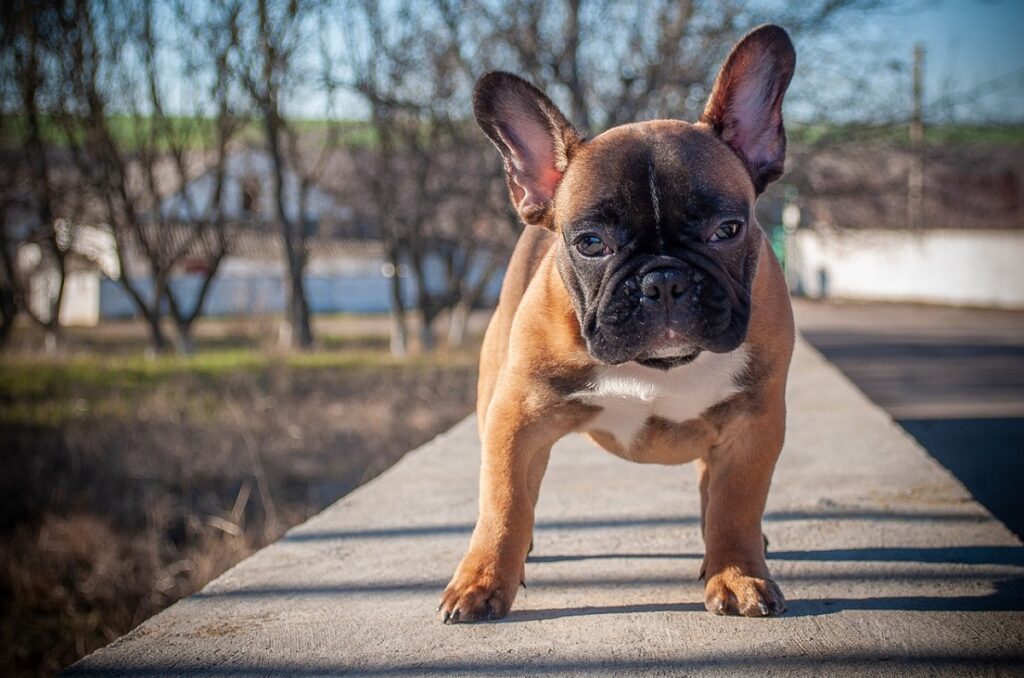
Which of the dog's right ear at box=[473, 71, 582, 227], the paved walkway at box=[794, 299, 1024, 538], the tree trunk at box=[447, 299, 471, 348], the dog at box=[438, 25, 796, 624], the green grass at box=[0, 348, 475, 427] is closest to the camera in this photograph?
the dog at box=[438, 25, 796, 624]

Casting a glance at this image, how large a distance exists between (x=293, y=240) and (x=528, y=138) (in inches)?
636

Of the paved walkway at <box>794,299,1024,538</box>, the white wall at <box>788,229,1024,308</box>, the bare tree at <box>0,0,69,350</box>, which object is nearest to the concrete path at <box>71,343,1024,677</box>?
the paved walkway at <box>794,299,1024,538</box>

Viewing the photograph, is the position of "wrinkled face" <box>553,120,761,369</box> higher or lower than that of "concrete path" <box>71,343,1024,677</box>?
higher

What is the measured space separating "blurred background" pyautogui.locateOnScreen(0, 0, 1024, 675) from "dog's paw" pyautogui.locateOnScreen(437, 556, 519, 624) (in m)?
3.55

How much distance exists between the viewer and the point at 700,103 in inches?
514

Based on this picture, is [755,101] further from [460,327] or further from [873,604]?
[460,327]

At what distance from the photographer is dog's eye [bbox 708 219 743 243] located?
96.0 inches

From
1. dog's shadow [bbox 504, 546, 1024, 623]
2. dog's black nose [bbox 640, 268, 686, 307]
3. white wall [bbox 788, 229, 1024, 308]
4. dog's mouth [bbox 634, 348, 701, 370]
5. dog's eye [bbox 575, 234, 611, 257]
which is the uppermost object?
dog's eye [bbox 575, 234, 611, 257]

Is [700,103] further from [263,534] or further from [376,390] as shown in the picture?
[263,534]

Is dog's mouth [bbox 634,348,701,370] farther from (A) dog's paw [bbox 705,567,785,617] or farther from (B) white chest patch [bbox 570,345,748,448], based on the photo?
(A) dog's paw [bbox 705,567,785,617]

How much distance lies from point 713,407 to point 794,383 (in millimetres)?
5774

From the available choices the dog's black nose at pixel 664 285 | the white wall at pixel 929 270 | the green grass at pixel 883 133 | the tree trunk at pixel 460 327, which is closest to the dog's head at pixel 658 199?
the dog's black nose at pixel 664 285

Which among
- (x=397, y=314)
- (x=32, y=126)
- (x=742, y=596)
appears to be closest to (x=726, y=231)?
(x=742, y=596)

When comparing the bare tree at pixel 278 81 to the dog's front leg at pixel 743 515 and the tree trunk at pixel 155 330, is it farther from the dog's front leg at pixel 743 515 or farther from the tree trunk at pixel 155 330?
the dog's front leg at pixel 743 515
